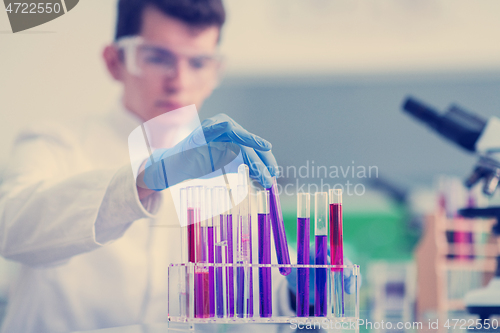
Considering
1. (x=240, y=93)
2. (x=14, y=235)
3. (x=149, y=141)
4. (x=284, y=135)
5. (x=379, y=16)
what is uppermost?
(x=379, y=16)

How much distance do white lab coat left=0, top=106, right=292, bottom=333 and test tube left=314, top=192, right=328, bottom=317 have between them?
0.31 metres

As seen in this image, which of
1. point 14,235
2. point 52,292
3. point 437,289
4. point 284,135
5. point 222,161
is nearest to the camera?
point 222,161

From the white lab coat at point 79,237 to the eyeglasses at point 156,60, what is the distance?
0.63 feet

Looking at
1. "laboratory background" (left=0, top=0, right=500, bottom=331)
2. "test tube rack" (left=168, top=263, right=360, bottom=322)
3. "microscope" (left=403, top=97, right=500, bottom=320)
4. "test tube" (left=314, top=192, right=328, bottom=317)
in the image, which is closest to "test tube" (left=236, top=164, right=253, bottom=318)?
"test tube rack" (left=168, top=263, right=360, bottom=322)

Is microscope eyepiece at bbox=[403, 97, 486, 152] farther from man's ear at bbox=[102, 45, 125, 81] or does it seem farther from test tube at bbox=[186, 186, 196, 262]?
man's ear at bbox=[102, 45, 125, 81]

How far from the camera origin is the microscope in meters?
1.07

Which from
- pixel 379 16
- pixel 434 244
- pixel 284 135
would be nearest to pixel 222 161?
pixel 434 244

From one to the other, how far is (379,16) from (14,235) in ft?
10.2

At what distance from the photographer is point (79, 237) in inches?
39.7

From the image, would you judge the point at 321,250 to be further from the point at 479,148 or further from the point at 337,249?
the point at 479,148

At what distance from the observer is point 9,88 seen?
2.18 metres

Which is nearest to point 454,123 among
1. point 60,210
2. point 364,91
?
point 60,210

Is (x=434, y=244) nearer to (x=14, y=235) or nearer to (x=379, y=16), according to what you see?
(x=379, y=16)

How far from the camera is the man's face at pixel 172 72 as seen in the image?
143 centimetres
